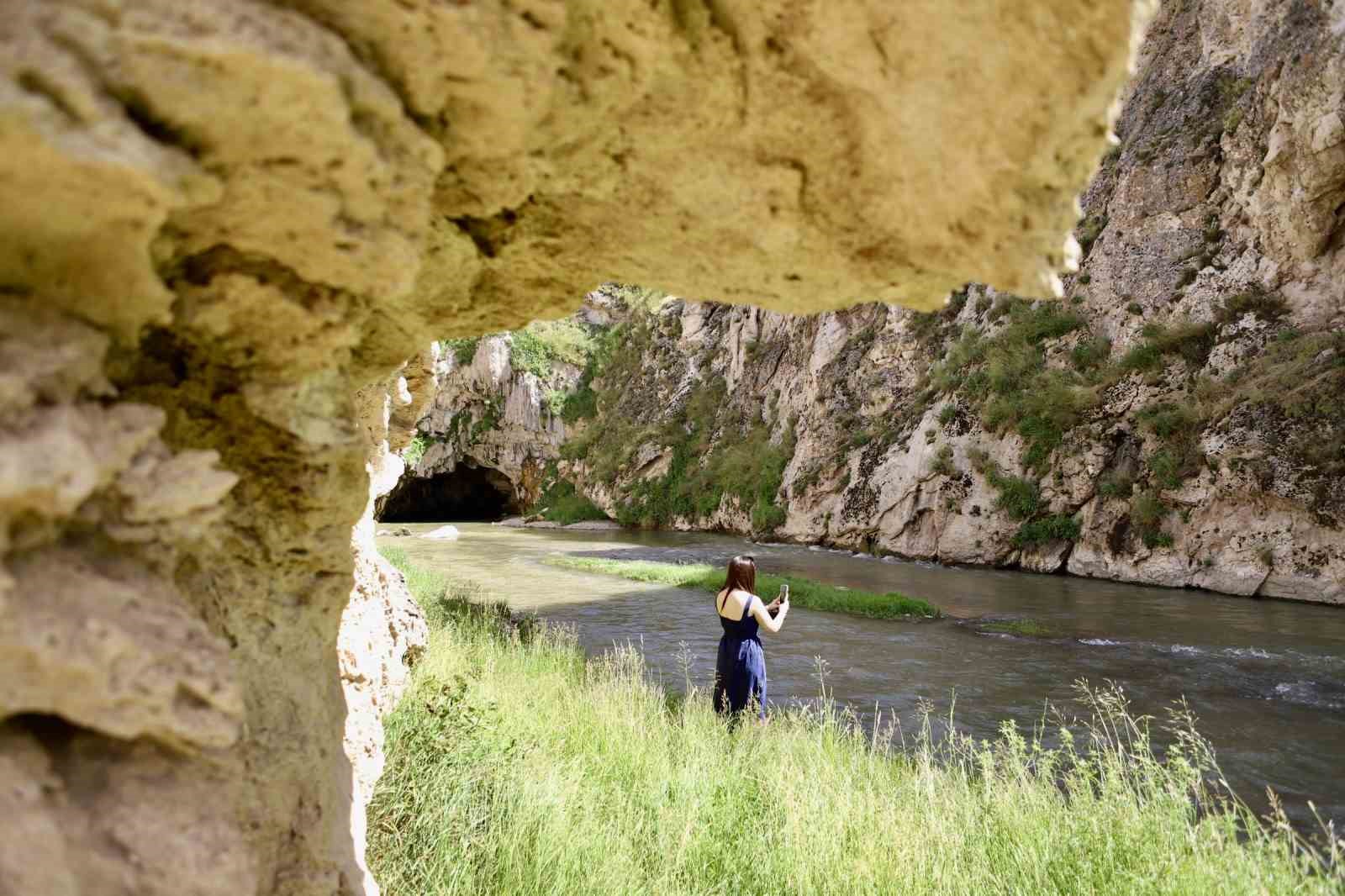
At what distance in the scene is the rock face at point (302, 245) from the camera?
112 centimetres

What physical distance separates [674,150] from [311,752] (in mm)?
1762

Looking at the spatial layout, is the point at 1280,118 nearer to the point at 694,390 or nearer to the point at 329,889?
the point at 329,889

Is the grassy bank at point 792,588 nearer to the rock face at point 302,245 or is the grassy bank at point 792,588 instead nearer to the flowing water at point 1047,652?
the flowing water at point 1047,652

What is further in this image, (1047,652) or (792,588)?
(792,588)

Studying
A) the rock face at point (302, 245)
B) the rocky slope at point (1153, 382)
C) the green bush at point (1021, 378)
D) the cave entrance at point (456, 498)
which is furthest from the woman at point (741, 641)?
the cave entrance at point (456, 498)

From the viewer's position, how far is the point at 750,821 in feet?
13.6

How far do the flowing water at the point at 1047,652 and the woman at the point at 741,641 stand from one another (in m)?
2.79

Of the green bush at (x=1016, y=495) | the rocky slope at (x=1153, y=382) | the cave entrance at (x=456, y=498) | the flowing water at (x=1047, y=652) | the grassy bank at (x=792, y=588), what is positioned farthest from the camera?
the cave entrance at (x=456, y=498)

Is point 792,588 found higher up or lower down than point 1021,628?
lower down

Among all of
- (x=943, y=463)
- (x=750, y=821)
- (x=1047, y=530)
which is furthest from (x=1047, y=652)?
(x=943, y=463)

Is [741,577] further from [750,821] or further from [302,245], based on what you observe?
[302,245]

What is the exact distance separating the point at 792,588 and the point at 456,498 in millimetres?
36412

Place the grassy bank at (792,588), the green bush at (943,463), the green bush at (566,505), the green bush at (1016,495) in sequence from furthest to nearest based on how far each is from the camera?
the green bush at (566,505) < the green bush at (943,463) < the green bush at (1016,495) < the grassy bank at (792,588)

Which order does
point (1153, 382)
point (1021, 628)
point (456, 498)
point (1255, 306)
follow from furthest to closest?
point (456, 498)
point (1153, 382)
point (1255, 306)
point (1021, 628)
